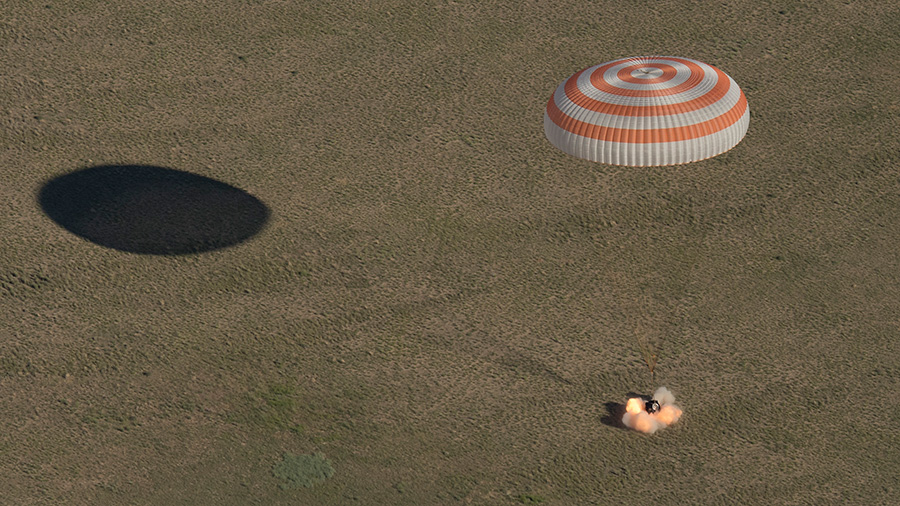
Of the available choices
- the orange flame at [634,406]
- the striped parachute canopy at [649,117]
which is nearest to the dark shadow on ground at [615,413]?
the orange flame at [634,406]

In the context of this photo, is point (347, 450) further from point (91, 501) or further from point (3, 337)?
point (3, 337)

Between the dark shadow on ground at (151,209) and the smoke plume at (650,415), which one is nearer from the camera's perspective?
the smoke plume at (650,415)

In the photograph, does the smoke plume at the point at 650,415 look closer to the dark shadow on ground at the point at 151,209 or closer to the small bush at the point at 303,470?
the small bush at the point at 303,470

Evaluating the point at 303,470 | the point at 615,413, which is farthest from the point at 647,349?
the point at 303,470

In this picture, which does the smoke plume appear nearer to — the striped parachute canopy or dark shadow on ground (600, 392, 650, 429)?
dark shadow on ground (600, 392, 650, 429)

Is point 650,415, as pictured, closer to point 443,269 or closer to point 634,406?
point 634,406

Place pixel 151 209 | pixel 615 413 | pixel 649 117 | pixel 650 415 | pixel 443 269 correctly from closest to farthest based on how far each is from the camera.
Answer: pixel 649 117 < pixel 650 415 < pixel 615 413 < pixel 443 269 < pixel 151 209
